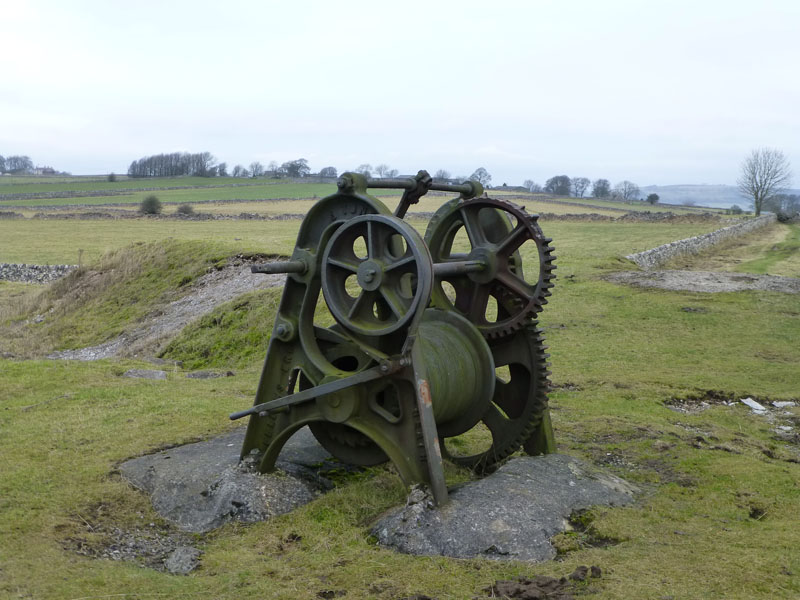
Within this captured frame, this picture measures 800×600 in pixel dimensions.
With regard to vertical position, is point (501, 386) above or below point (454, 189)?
below

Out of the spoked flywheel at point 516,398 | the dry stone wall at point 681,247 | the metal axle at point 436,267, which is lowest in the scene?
the spoked flywheel at point 516,398

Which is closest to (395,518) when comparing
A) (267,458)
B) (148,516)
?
(267,458)

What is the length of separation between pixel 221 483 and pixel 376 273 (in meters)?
2.77

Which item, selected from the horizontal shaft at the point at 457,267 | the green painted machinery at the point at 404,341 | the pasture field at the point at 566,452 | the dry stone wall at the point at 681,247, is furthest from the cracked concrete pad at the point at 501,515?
the dry stone wall at the point at 681,247

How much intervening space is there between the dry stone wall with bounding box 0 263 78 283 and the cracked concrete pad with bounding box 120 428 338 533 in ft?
99.7

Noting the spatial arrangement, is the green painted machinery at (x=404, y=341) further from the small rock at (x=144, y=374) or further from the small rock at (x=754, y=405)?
the small rock at (x=144, y=374)

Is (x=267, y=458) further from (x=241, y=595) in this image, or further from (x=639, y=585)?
(x=639, y=585)

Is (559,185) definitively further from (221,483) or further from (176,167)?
(221,483)

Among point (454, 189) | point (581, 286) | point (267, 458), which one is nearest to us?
point (267, 458)

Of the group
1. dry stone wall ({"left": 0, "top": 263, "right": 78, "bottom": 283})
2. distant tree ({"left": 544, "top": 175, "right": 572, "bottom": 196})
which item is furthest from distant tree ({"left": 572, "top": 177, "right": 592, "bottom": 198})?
dry stone wall ({"left": 0, "top": 263, "right": 78, "bottom": 283})

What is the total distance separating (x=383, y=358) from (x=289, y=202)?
76.9 meters

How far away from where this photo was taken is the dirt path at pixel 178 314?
2080cm

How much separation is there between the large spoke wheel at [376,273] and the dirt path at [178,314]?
43.7 feet

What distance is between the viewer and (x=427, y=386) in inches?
279
